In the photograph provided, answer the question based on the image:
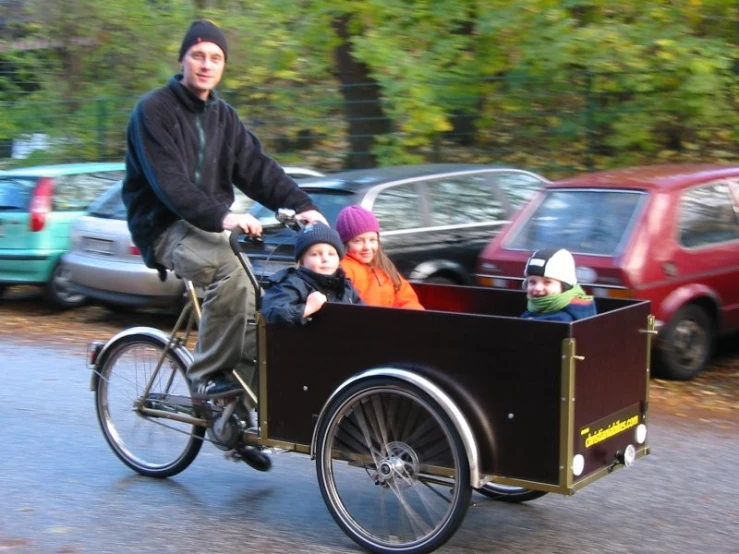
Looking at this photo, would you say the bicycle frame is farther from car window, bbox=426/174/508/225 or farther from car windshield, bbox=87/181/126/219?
car windshield, bbox=87/181/126/219

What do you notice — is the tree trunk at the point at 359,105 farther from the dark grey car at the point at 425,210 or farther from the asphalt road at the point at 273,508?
the asphalt road at the point at 273,508

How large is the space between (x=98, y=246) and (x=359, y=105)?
6.25 m

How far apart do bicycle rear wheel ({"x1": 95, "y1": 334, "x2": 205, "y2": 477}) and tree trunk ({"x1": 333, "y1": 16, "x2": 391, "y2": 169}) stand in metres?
10.2

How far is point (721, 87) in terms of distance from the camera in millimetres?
12883

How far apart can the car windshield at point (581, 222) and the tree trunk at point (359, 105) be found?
727 centimetres

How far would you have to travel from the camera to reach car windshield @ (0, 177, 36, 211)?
38.5 ft

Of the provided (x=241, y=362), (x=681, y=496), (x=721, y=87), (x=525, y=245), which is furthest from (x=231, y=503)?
(x=721, y=87)

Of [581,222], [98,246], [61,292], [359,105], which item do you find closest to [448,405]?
[581,222]

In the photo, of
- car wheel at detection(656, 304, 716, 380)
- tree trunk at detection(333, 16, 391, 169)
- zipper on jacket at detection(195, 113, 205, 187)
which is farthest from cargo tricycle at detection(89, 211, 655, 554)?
tree trunk at detection(333, 16, 391, 169)

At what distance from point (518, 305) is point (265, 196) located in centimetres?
133

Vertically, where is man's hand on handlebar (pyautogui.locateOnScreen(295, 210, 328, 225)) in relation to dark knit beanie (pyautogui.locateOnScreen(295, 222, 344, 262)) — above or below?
above

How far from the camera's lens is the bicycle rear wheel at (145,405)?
18.2 ft

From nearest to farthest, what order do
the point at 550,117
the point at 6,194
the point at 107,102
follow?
the point at 6,194, the point at 550,117, the point at 107,102

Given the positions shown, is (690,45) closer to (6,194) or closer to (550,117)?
(550,117)
